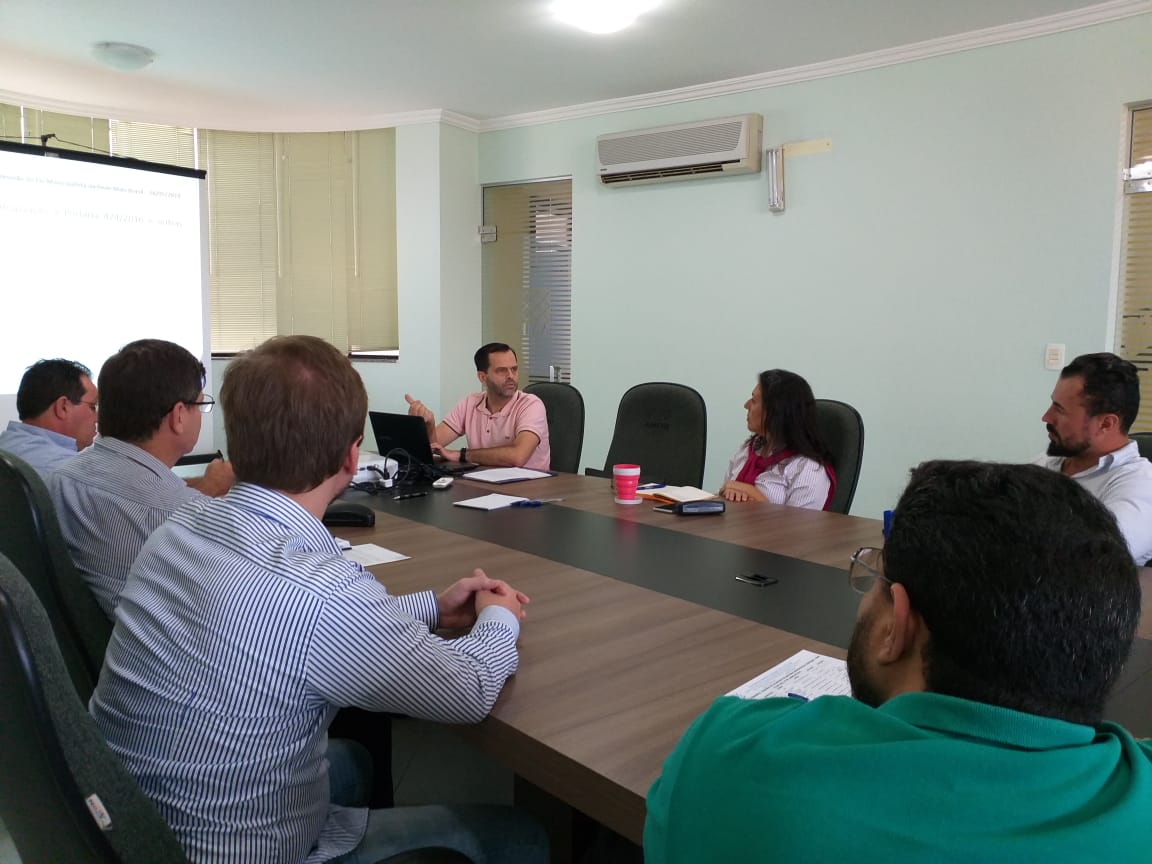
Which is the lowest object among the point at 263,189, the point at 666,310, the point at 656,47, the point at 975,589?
the point at 975,589

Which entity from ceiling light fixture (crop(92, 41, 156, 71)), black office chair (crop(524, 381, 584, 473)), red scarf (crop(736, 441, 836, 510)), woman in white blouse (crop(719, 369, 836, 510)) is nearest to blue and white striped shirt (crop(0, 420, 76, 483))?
black office chair (crop(524, 381, 584, 473))

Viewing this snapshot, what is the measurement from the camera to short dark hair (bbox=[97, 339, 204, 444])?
1.80m

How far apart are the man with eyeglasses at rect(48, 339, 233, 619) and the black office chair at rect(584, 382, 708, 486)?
6.19ft

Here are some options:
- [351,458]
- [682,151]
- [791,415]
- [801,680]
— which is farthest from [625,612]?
[682,151]

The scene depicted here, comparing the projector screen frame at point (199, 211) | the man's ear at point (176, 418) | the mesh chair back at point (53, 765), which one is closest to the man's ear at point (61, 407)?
the man's ear at point (176, 418)

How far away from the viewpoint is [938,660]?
0.70 m

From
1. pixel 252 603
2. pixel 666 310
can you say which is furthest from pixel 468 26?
pixel 252 603

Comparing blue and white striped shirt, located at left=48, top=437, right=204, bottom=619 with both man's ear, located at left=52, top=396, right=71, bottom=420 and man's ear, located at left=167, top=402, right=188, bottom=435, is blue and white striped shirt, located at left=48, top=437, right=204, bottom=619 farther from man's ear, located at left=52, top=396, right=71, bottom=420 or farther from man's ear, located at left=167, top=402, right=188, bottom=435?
man's ear, located at left=52, top=396, right=71, bottom=420

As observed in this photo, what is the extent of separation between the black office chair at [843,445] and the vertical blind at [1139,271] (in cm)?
163

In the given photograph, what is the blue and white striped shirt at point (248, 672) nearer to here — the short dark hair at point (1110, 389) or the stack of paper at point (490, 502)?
the stack of paper at point (490, 502)

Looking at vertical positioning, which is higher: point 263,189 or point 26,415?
point 263,189

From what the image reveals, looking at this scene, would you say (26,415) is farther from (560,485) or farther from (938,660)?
(938,660)

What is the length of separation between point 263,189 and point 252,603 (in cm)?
564

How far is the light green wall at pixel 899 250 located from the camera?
145 inches
